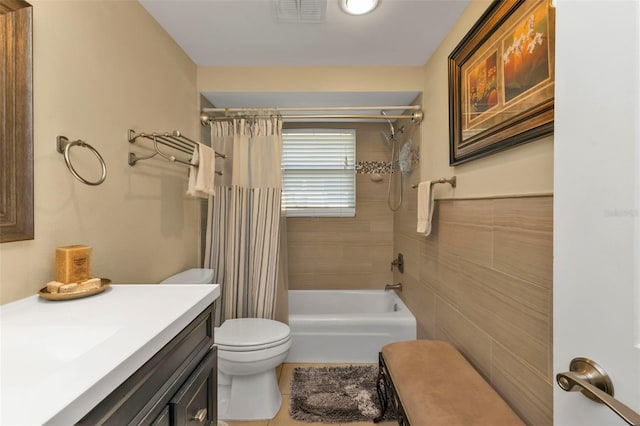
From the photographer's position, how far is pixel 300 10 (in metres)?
1.58

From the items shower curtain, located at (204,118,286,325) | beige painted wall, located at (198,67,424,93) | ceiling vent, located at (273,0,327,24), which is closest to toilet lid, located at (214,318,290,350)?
shower curtain, located at (204,118,286,325)

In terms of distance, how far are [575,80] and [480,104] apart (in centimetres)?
100

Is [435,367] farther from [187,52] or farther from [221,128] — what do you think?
[187,52]

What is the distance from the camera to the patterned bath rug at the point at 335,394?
1717mm

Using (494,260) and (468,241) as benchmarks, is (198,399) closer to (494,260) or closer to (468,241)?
(494,260)

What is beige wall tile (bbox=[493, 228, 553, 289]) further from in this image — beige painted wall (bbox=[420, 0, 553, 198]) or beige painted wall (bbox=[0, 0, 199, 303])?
beige painted wall (bbox=[0, 0, 199, 303])

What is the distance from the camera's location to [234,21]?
1.69 m

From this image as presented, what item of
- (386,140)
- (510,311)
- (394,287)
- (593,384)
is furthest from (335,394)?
(386,140)

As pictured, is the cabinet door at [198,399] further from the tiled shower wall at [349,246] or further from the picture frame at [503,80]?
the tiled shower wall at [349,246]

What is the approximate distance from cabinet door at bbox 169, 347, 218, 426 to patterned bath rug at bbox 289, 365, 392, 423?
0.94 m

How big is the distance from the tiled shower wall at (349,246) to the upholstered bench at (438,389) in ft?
4.53

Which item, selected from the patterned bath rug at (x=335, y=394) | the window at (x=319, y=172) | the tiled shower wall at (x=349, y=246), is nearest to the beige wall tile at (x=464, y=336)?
the patterned bath rug at (x=335, y=394)

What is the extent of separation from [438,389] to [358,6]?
187 cm

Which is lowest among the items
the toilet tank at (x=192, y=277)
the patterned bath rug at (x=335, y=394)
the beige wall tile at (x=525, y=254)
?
the patterned bath rug at (x=335, y=394)
